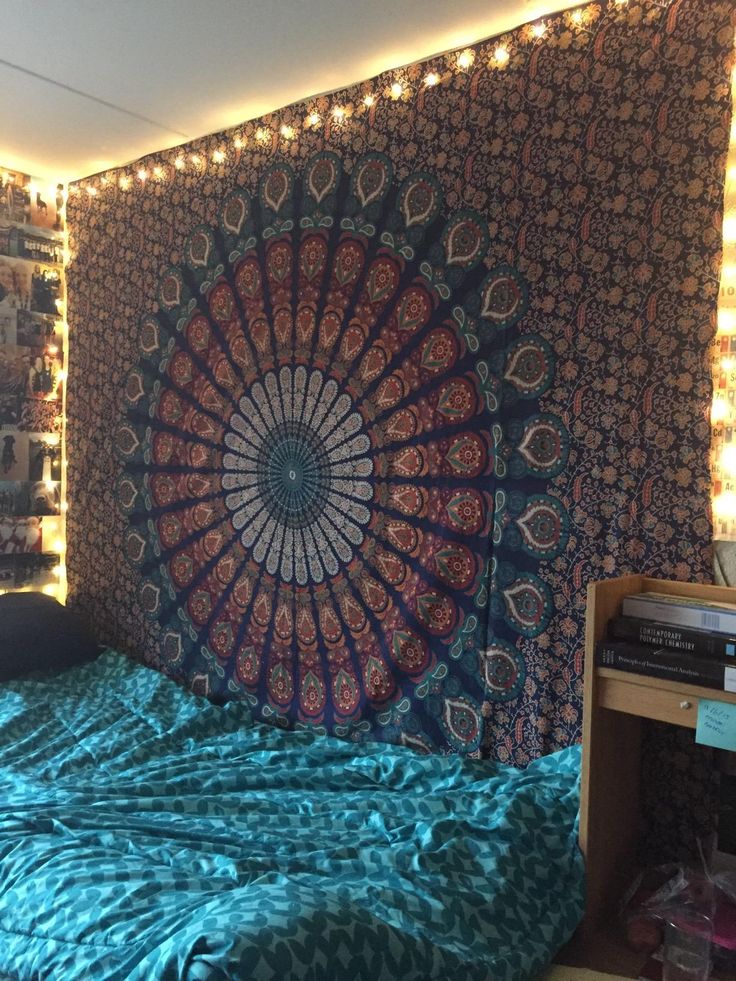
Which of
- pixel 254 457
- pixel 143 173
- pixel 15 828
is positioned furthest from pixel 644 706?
pixel 143 173

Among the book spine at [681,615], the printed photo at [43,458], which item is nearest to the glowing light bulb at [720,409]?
the book spine at [681,615]

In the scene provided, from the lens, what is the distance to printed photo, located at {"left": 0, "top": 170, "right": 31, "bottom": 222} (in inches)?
134

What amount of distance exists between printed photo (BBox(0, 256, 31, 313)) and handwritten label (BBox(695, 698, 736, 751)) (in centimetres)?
322

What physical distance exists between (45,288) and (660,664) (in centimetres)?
317

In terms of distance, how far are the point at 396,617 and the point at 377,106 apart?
1.63 m

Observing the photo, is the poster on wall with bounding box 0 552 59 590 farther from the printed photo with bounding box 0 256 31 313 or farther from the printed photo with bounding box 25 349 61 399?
the printed photo with bounding box 0 256 31 313

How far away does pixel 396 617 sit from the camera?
7.70 feet

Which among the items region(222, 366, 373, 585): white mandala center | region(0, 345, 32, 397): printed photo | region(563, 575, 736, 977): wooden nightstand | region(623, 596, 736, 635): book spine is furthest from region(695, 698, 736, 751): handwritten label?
region(0, 345, 32, 397): printed photo

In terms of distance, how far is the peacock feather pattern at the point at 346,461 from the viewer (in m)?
2.13

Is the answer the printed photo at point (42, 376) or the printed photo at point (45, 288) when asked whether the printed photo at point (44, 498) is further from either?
the printed photo at point (45, 288)

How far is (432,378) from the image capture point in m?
2.28

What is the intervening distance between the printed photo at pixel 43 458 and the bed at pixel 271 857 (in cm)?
135

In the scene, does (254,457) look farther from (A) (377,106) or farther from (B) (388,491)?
(A) (377,106)

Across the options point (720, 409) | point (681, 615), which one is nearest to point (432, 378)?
point (720, 409)
